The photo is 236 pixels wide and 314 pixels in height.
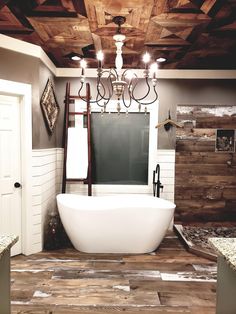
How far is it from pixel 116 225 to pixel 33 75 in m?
2.19

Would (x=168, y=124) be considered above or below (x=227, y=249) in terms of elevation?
above

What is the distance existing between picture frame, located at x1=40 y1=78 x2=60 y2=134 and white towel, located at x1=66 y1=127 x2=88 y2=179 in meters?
0.39

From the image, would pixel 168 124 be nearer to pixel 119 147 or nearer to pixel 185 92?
pixel 185 92

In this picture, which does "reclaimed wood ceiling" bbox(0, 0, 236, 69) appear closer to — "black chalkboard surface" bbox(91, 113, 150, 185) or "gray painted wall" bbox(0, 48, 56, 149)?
"gray painted wall" bbox(0, 48, 56, 149)

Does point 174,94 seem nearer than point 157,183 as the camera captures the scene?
No

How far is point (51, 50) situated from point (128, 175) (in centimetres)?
223

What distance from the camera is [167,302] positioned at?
8.41ft

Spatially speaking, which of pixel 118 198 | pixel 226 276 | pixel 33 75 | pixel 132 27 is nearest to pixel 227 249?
pixel 226 276

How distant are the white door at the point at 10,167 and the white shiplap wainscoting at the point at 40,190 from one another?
189 millimetres

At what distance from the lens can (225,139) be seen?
4477 millimetres

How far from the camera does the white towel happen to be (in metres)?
4.43

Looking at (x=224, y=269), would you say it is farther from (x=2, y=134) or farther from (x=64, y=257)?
(x=2, y=134)

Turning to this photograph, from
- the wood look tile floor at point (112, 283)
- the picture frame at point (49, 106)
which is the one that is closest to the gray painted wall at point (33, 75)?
the picture frame at point (49, 106)

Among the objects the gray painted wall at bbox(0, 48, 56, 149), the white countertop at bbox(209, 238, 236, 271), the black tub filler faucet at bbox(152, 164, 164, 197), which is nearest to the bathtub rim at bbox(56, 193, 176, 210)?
the black tub filler faucet at bbox(152, 164, 164, 197)
